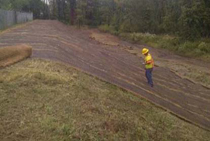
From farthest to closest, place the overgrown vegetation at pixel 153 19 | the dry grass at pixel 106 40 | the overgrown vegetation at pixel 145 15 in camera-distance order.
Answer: the dry grass at pixel 106 40
the overgrown vegetation at pixel 145 15
the overgrown vegetation at pixel 153 19

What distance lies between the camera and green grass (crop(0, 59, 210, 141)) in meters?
6.50

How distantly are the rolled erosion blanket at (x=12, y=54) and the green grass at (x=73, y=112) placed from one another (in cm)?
44

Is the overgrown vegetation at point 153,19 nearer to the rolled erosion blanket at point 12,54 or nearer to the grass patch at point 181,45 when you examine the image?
the grass patch at point 181,45

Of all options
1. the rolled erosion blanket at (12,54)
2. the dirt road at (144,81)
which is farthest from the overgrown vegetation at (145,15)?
the rolled erosion blanket at (12,54)

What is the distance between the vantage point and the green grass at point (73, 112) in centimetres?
650

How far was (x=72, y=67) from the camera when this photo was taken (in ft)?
42.2

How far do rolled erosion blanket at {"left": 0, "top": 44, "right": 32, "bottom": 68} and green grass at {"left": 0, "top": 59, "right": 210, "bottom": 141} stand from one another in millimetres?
441

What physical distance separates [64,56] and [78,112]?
7.74m

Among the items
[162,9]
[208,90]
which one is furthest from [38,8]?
[208,90]

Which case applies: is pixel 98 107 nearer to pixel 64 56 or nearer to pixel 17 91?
pixel 17 91

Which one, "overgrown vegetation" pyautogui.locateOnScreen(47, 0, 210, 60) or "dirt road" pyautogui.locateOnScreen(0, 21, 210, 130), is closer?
"dirt road" pyautogui.locateOnScreen(0, 21, 210, 130)

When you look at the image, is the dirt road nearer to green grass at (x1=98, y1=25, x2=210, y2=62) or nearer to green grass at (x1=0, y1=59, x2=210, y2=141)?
green grass at (x1=0, y1=59, x2=210, y2=141)

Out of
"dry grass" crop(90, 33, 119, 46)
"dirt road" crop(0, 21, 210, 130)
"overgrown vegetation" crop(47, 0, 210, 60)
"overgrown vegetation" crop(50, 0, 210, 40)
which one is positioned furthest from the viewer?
"dry grass" crop(90, 33, 119, 46)

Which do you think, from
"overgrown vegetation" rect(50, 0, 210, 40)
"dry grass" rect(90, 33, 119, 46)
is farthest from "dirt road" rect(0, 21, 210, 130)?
"dry grass" rect(90, 33, 119, 46)
